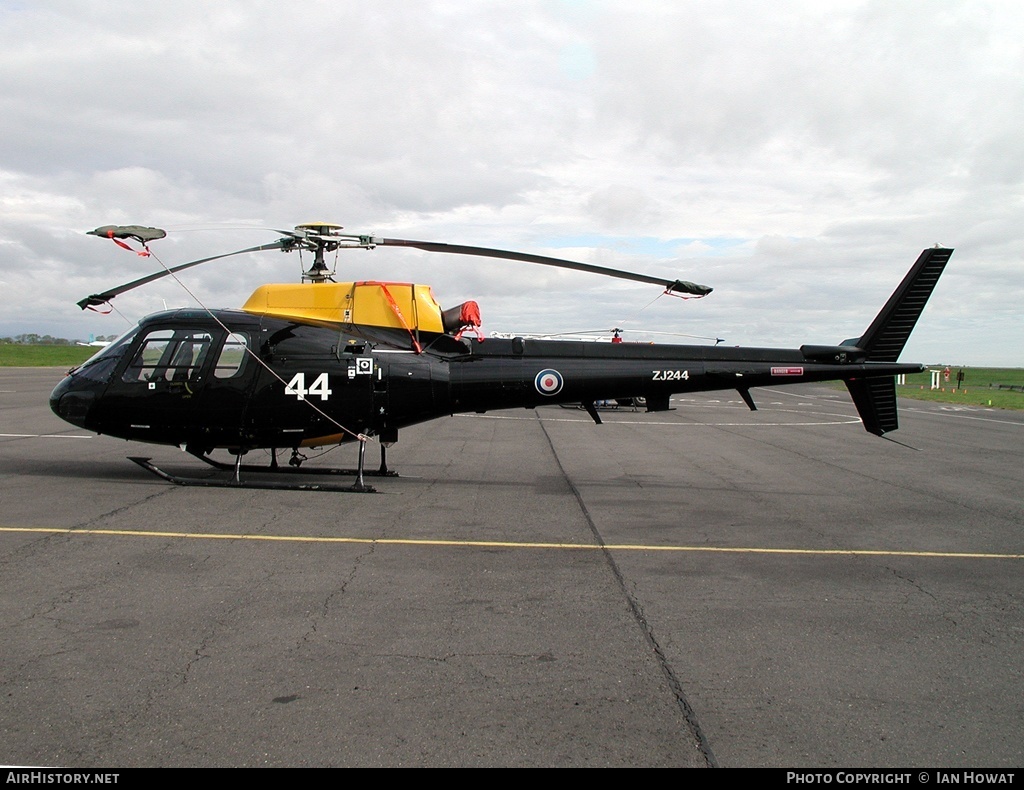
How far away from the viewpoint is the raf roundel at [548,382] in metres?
11.9

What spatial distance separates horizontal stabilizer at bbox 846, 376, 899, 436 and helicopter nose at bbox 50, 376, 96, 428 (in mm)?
12141

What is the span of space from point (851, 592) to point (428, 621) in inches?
159

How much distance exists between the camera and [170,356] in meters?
11.8

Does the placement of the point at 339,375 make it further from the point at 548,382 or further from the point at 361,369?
the point at 548,382

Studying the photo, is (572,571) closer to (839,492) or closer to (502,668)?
(502,668)

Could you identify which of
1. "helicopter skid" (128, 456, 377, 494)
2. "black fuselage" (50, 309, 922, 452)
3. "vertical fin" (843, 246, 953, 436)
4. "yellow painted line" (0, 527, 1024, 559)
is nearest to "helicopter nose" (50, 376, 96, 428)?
"black fuselage" (50, 309, 922, 452)

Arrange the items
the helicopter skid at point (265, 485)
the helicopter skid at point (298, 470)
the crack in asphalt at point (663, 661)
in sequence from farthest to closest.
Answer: the helicopter skid at point (298, 470) < the helicopter skid at point (265, 485) < the crack in asphalt at point (663, 661)

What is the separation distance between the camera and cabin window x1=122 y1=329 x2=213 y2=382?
1169 cm

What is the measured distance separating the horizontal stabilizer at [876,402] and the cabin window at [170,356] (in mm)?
10283

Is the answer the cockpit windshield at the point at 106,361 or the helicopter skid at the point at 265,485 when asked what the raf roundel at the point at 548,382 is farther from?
the cockpit windshield at the point at 106,361

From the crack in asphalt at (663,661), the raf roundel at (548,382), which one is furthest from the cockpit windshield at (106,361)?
the crack in asphalt at (663,661)

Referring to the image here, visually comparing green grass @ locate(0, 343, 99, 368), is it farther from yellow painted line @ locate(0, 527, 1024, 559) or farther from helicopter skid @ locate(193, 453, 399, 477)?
yellow painted line @ locate(0, 527, 1024, 559)

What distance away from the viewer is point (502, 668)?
5.09 meters
